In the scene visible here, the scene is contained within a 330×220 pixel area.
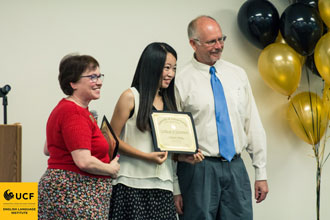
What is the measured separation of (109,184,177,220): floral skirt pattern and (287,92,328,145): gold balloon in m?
1.39

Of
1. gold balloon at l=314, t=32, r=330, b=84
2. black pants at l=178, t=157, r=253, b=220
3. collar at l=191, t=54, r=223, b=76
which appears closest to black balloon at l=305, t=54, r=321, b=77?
gold balloon at l=314, t=32, r=330, b=84

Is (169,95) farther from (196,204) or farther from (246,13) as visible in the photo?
(246,13)

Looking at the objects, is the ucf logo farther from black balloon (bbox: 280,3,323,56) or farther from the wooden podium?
black balloon (bbox: 280,3,323,56)

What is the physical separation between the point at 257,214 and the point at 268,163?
1.25 feet

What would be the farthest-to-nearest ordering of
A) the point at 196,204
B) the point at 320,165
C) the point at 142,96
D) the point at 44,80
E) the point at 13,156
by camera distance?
1. the point at 320,165
2. the point at 44,80
3. the point at 196,204
4. the point at 142,96
5. the point at 13,156

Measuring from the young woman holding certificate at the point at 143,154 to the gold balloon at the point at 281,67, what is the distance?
37.0 inches

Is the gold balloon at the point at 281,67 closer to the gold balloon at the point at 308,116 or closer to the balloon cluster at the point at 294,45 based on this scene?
the balloon cluster at the point at 294,45

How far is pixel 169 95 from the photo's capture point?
9.18 ft

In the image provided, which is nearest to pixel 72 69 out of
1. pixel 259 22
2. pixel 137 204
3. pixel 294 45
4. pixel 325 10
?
pixel 137 204

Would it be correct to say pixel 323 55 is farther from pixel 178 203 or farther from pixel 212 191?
pixel 178 203

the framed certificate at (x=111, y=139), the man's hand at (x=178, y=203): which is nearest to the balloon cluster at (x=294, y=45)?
the man's hand at (x=178, y=203)

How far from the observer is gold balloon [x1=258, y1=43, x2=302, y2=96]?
3.40 meters

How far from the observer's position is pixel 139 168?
2588 millimetres

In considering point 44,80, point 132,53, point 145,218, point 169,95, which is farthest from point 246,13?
point 145,218
